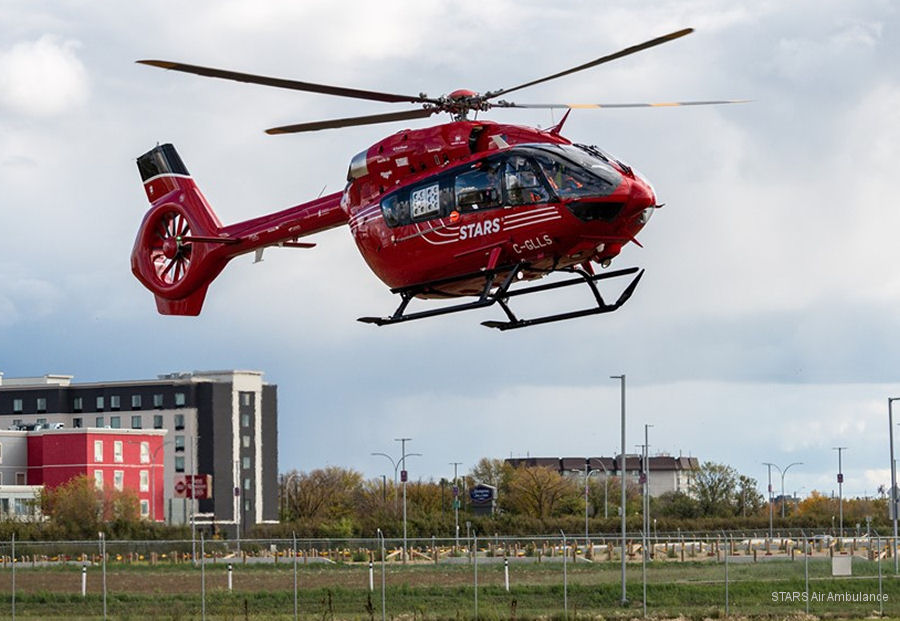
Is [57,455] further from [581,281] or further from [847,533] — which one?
[581,281]

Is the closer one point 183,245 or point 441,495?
point 183,245

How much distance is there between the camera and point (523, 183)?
24.3m

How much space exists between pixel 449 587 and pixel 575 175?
95.3 feet

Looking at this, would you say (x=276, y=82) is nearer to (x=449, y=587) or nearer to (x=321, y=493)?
(x=449, y=587)

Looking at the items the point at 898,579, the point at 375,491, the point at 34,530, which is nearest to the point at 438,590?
the point at 898,579

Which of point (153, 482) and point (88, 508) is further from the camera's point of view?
point (153, 482)

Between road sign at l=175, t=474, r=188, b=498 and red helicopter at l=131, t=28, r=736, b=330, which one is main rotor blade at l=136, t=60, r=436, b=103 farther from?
road sign at l=175, t=474, r=188, b=498

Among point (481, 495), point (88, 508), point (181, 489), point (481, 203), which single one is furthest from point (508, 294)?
point (481, 495)

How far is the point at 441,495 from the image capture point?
145375mm

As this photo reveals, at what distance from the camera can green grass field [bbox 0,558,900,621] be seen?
45.1 meters

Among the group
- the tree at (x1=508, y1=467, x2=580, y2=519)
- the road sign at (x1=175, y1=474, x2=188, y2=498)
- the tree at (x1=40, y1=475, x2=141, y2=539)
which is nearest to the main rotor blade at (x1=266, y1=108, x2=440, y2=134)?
the tree at (x1=40, y1=475, x2=141, y2=539)

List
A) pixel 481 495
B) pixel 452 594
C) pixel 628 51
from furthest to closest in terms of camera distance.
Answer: pixel 481 495 < pixel 452 594 < pixel 628 51

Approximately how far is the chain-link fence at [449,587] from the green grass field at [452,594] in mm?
71

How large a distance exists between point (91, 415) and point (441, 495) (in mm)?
33375
